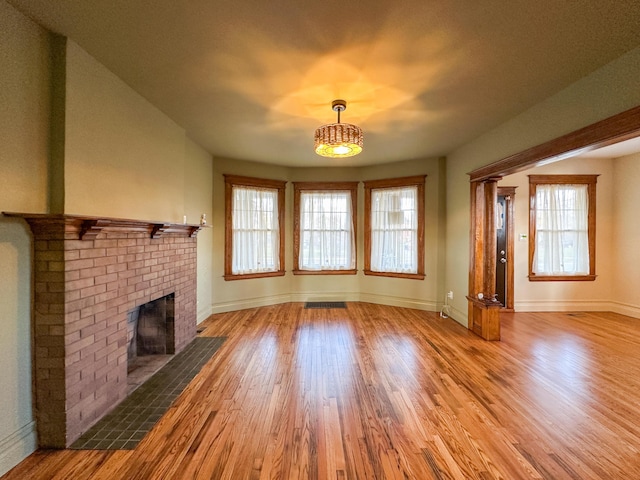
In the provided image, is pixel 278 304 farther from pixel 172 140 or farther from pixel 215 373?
pixel 172 140

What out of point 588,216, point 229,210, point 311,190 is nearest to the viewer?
point 229,210

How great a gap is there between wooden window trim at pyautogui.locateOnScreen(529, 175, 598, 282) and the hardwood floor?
56.3 inches

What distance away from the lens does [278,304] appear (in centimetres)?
559

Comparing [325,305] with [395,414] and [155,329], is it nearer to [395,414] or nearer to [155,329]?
[155,329]

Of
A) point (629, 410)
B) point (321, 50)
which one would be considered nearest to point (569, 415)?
point (629, 410)

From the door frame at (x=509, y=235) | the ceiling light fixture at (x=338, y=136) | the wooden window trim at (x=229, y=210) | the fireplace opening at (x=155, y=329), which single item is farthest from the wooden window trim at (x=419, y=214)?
the fireplace opening at (x=155, y=329)

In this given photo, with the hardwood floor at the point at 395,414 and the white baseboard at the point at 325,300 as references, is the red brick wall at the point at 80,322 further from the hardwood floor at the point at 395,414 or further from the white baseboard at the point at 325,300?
the white baseboard at the point at 325,300

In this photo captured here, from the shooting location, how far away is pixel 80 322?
1976 mm

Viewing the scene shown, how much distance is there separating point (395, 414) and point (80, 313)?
2.38 m

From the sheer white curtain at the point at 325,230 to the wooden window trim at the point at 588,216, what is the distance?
3.19m

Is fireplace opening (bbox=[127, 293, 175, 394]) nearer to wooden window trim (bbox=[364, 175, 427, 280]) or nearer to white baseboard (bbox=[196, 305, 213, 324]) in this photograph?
white baseboard (bbox=[196, 305, 213, 324])

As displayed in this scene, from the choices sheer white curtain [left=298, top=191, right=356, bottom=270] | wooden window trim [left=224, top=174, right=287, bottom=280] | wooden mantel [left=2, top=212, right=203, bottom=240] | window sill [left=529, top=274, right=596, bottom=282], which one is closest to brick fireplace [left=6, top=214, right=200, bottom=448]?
wooden mantel [left=2, top=212, right=203, bottom=240]

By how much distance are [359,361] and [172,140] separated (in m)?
3.27

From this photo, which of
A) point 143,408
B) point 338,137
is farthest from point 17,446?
point 338,137
